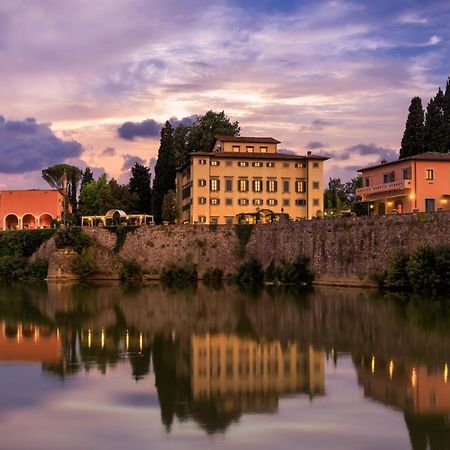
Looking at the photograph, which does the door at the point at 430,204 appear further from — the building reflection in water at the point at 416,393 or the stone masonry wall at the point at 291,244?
the building reflection in water at the point at 416,393

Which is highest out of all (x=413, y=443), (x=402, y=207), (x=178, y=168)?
(x=178, y=168)

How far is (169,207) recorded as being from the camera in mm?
79750

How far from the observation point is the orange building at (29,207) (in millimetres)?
90750

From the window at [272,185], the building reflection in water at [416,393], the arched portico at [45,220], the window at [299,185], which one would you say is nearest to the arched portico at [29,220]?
the arched portico at [45,220]

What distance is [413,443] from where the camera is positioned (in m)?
14.0

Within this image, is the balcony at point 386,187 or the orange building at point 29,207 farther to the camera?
the orange building at point 29,207

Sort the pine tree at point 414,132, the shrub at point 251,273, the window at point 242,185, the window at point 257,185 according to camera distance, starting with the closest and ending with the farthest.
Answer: the shrub at point 251,273
the pine tree at point 414,132
the window at point 242,185
the window at point 257,185

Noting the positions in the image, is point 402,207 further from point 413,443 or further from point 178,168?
point 413,443

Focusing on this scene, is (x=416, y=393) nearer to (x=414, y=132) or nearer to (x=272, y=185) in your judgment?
(x=414, y=132)

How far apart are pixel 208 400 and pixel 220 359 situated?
18.3 feet

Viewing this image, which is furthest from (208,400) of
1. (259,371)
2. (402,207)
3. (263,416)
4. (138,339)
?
(402,207)

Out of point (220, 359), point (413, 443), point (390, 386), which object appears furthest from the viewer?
point (220, 359)

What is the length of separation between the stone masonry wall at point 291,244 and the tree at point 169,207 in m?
10.0

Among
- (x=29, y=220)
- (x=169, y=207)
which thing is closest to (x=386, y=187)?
(x=169, y=207)
